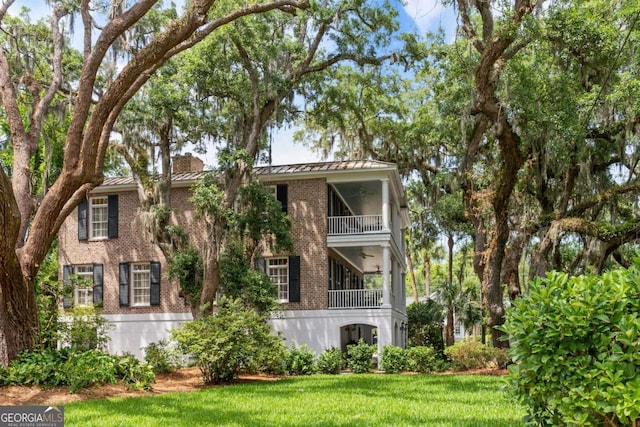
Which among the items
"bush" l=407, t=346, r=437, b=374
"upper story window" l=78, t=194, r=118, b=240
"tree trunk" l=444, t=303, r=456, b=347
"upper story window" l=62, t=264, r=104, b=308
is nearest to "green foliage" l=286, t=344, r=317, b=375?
"bush" l=407, t=346, r=437, b=374

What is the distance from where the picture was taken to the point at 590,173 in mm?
19312

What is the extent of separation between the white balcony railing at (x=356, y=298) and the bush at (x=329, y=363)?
8.43 feet

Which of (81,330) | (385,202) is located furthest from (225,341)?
(385,202)

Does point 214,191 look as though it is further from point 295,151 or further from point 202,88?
point 295,151

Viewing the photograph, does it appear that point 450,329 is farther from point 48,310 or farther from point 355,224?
point 48,310

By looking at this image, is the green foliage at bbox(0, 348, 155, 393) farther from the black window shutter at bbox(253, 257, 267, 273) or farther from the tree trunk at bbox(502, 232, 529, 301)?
the tree trunk at bbox(502, 232, 529, 301)

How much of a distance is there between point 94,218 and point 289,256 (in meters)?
8.06

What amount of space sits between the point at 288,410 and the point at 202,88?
13177 mm

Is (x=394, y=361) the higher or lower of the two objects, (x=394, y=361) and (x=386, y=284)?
the lower

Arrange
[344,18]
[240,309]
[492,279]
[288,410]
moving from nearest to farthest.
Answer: [288,410] → [240,309] → [492,279] → [344,18]

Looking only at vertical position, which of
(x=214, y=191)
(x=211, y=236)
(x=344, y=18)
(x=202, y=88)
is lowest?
(x=211, y=236)

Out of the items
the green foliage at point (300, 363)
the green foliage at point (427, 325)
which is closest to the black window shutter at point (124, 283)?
the green foliage at point (300, 363)

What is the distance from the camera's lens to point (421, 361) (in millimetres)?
19125

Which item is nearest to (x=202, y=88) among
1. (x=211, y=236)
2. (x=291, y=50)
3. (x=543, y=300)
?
(x=291, y=50)
